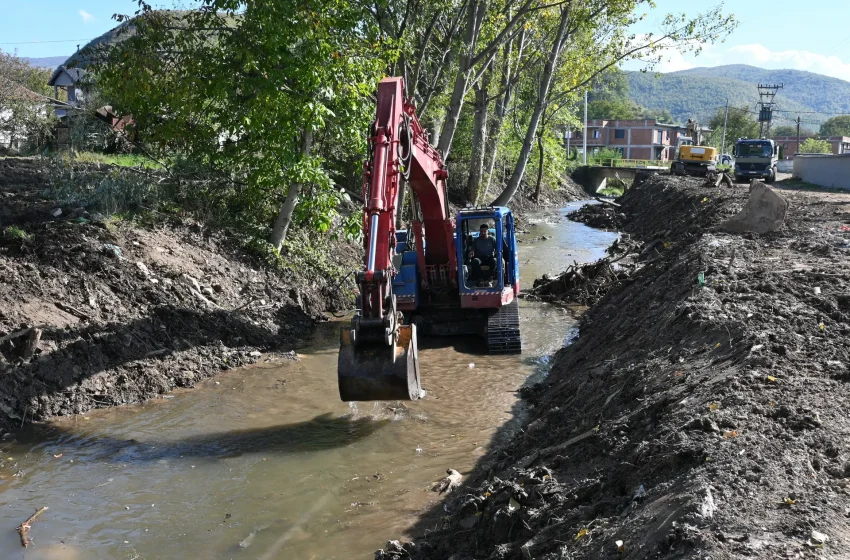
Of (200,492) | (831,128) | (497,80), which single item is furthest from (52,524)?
(831,128)

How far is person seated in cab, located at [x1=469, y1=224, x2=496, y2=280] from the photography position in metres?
14.0

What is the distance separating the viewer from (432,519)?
7223 millimetres

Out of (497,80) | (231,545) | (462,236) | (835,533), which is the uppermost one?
(497,80)

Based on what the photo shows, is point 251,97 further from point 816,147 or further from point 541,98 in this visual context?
point 816,147

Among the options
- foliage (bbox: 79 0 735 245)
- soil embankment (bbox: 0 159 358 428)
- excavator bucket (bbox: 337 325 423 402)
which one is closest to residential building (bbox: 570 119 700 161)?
foliage (bbox: 79 0 735 245)

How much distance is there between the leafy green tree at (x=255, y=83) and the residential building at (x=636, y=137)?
4045 inches

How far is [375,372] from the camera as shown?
26.4 ft

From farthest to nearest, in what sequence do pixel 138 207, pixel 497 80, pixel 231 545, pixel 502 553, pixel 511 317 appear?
pixel 497 80, pixel 138 207, pixel 511 317, pixel 231 545, pixel 502 553

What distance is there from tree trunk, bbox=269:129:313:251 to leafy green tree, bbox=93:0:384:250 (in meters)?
0.03

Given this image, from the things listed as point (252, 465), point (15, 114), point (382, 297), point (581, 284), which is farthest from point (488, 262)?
point (15, 114)

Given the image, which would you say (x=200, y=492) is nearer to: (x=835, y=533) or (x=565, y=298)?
(x=835, y=533)

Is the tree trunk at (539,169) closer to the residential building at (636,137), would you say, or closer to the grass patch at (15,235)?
the grass patch at (15,235)

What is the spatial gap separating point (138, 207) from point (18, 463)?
732 centimetres

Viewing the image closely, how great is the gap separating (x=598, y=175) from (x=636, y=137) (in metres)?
52.5
